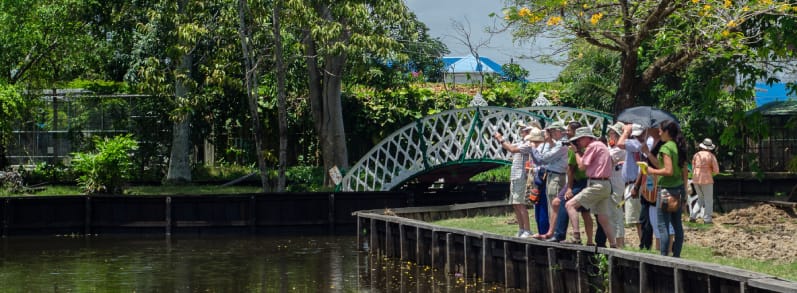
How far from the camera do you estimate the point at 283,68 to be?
32281mm

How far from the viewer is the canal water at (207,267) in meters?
18.1

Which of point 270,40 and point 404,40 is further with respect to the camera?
point 404,40

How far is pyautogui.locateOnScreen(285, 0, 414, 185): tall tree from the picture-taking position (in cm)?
3186

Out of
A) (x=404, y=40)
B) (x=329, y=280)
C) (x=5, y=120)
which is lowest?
(x=329, y=280)

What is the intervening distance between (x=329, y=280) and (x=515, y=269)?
360 cm

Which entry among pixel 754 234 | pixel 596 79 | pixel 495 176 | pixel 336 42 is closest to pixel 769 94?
pixel 596 79

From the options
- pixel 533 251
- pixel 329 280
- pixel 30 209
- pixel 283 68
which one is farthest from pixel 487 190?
pixel 533 251

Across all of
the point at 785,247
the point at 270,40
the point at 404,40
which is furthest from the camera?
the point at 404,40

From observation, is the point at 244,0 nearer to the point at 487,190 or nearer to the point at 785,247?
the point at 487,190

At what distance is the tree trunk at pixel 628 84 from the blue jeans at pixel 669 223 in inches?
532

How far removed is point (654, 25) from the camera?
26.7 metres

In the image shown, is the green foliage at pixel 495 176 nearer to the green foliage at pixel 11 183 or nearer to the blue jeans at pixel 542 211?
the green foliage at pixel 11 183

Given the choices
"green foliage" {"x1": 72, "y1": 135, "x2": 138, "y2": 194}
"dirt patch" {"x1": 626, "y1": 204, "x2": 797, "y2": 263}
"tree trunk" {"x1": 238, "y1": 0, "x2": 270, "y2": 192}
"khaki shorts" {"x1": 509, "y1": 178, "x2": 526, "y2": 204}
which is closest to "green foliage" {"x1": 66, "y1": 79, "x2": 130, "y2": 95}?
"tree trunk" {"x1": 238, "y1": 0, "x2": 270, "y2": 192}

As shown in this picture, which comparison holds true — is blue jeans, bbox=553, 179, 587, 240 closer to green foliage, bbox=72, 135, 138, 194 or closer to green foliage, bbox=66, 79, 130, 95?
green foliage, bbox=72, 135, 138, 194
